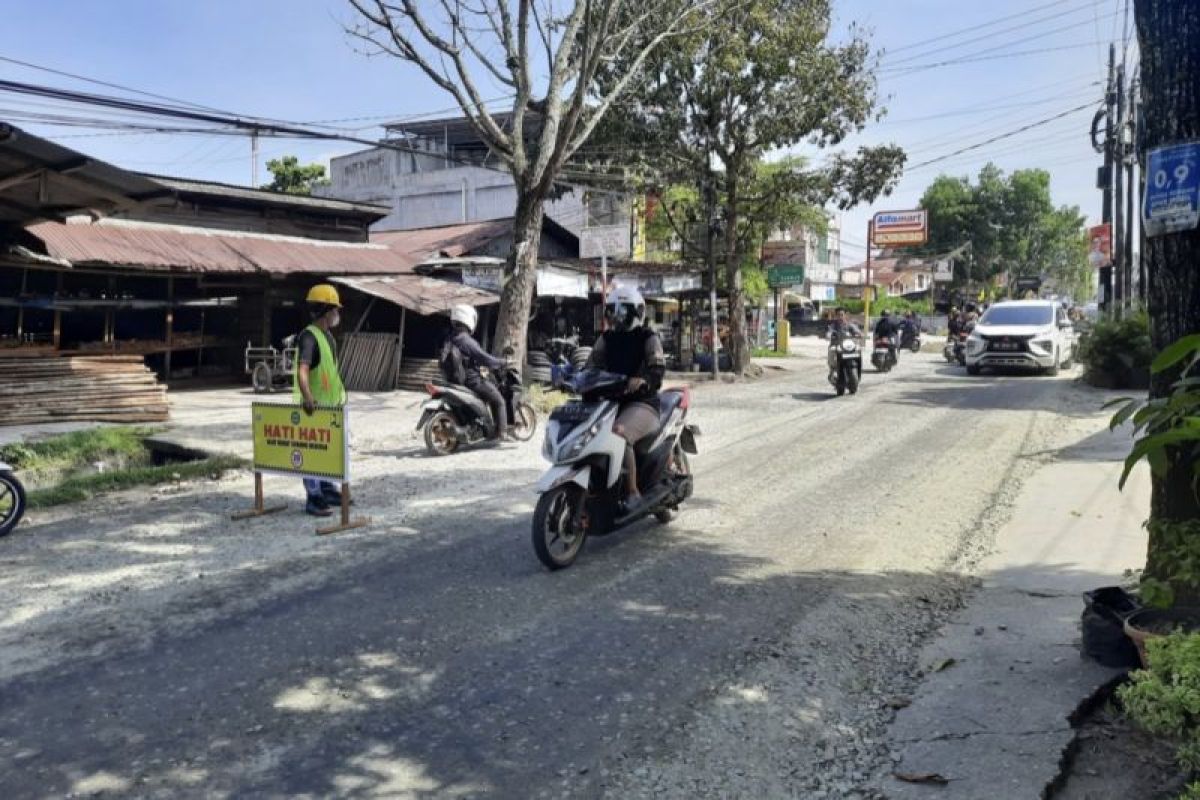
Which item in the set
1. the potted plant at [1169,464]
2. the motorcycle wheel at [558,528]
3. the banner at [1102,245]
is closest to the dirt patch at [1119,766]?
the potted plant at [1169,464]

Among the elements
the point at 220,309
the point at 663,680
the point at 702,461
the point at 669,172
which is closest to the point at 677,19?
the point at 669,172

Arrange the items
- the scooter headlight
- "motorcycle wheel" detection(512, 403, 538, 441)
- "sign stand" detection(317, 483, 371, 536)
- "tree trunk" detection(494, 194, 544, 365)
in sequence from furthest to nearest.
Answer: "tree trunk" detection(494, 194, 544, 365)
"motorcycle wheel" detection(512, 403, 538, 441)
"sign stand" detection(317, 483, 371, 536)
the scooter headlight

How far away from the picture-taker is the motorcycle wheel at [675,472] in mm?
6914

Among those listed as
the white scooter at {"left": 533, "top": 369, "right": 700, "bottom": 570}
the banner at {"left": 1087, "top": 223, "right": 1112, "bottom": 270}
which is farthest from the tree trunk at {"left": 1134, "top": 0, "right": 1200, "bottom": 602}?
the banner at {"left": 1087, "top": 223, "right": 1112, "bottom": 270}

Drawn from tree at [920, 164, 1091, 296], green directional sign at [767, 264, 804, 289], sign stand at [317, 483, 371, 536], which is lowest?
sign stand at [317, 483, 371, 536]

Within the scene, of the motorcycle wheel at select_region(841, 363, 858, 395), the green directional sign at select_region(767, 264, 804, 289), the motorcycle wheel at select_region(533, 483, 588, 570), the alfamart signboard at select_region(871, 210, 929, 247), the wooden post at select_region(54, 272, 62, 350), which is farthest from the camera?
the alfamart signboard at select_region(871, 210, 929, 247)

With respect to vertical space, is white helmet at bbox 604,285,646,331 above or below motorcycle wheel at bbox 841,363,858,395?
above

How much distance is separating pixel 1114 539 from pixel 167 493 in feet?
26.6

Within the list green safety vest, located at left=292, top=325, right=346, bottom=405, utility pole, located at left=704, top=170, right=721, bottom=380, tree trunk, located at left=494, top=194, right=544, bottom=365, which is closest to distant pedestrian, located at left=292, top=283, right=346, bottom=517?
green safety vest, located at left=292, top=325, right=346, bottom=405

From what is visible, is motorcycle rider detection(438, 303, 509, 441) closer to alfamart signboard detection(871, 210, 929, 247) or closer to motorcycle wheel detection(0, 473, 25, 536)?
motorcycle wheel detection(0, 473, 25, 536)

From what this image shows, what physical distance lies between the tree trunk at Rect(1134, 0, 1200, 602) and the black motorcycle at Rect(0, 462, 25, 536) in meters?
7.46

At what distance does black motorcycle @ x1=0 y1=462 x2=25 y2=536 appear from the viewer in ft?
22.2

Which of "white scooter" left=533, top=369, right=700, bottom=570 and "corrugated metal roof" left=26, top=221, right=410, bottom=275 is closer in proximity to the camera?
"white scooter" left=533, top=369, right=700, bottom=570

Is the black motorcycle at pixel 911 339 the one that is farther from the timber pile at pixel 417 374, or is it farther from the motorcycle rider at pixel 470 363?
the motorcycle rider at pixel 470 363
